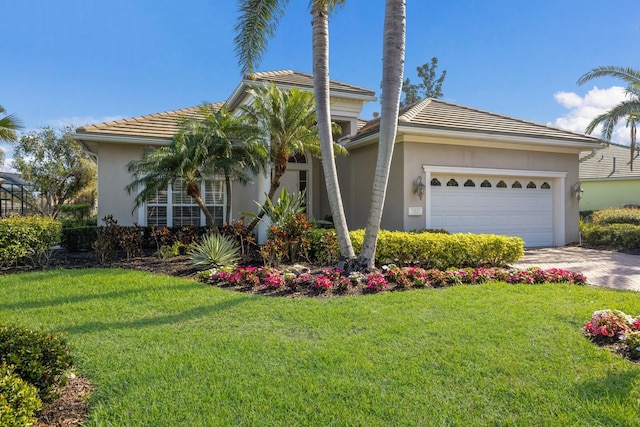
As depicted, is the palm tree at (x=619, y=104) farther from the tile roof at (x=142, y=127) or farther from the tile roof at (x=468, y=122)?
the tile roof at (x=142, y=127)

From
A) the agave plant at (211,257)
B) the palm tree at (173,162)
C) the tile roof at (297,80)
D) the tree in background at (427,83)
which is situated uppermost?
the tree in background at (427,83)

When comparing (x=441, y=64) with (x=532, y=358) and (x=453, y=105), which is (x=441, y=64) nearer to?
(x=453, y=105)

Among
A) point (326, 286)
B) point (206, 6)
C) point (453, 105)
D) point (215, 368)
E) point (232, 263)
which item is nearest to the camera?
point (215, 368)

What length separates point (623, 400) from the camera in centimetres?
312

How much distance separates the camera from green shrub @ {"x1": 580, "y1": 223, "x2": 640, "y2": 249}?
12.8 metres

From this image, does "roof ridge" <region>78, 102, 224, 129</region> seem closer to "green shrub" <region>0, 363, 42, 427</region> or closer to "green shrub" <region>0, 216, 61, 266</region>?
"green shrub" <region>0, 216, 61, 266</region>

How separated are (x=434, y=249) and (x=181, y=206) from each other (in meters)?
9.48

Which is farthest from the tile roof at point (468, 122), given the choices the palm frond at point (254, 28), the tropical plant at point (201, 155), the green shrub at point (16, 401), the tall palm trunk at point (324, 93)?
the green shrub at point (16, 401)

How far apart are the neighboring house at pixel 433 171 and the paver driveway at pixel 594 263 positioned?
1.38 m

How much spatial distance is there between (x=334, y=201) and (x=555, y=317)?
4570mm

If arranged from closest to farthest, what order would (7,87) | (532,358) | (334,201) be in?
(532,358) → (334,201) → (7,87)

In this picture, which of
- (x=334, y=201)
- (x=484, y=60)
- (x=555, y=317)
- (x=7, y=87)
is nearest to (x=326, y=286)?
(x=334, y=201)

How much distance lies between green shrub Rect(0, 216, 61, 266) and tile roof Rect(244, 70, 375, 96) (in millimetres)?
7176

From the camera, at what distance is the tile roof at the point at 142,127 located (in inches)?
482
